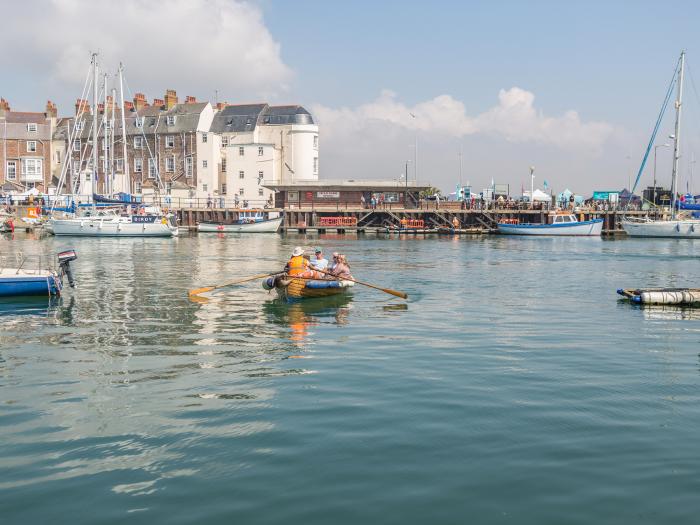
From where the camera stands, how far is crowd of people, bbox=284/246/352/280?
2680cm

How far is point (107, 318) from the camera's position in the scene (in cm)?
2331

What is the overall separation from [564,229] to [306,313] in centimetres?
6647

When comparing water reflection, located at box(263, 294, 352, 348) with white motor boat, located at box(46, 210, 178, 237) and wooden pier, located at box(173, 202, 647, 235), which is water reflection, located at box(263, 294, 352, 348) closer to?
white motor boat, located at box(46, 210, 178, 237)

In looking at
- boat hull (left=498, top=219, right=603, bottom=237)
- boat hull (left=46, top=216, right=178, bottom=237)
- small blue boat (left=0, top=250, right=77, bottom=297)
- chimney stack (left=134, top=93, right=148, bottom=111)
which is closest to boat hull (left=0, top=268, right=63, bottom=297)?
small blue boat (left=0, top=250, right=77, bottom=297)

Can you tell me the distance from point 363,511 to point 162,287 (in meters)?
25.0

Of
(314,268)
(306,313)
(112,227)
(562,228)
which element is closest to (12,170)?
(112,227)

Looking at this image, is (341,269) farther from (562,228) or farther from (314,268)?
(562,228)

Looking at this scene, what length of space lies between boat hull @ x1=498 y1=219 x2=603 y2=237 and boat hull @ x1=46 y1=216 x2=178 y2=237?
4066 centimetres

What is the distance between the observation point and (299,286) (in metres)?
26.5

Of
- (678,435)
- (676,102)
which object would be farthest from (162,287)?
(676,102)

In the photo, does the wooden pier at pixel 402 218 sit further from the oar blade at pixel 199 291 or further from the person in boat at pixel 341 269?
the oar blade at pixel 199 291

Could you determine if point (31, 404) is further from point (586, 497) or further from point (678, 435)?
point (678, 435)

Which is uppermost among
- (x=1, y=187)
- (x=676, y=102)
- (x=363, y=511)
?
(x=676, y=102)

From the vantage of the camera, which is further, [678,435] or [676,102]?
[676,102]
